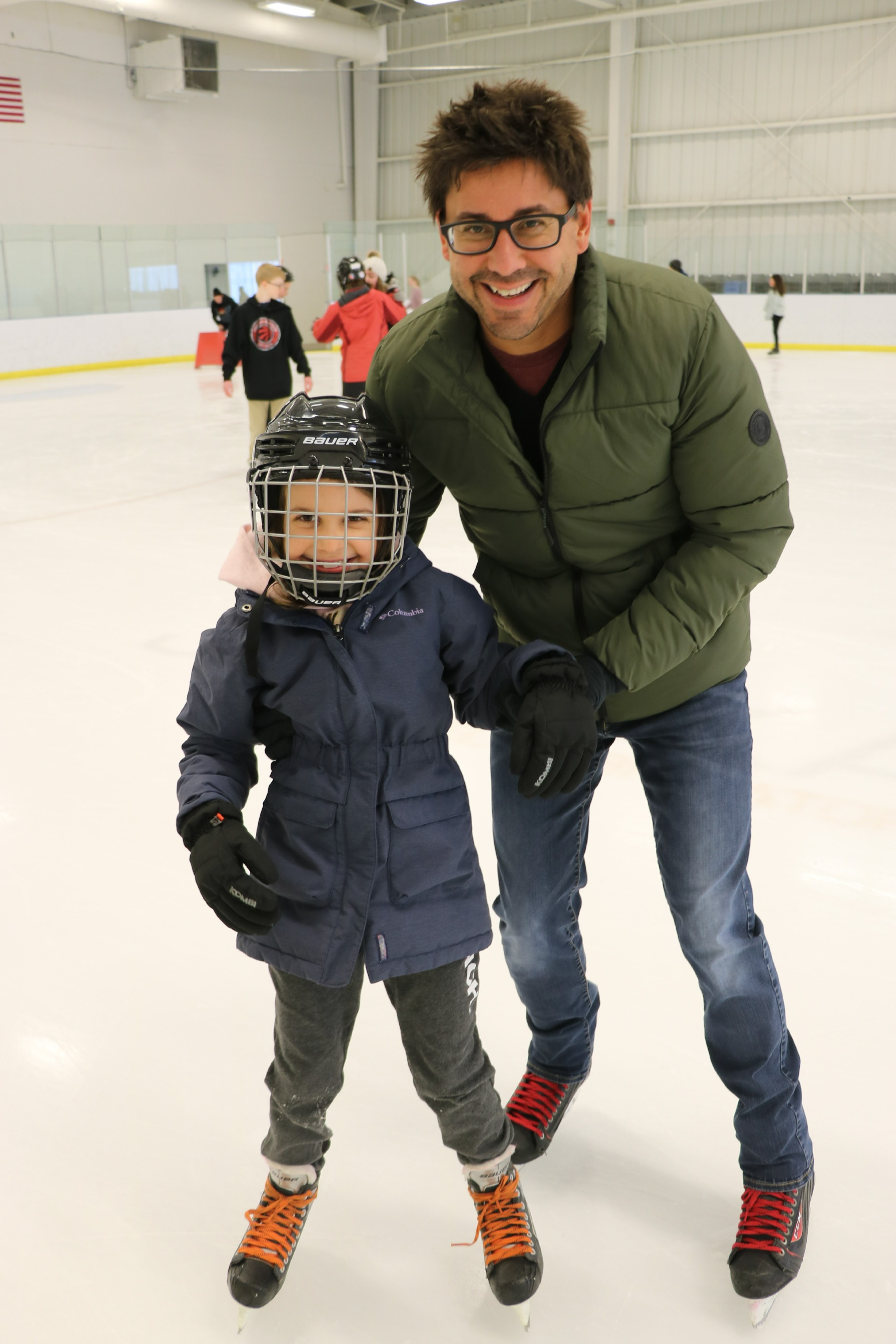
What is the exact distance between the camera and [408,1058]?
143cm

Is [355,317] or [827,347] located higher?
[355,317]

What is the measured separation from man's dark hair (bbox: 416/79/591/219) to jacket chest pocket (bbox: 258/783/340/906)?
0.76 meters

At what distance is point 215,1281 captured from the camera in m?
1.51

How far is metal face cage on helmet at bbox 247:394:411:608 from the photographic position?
1270mm

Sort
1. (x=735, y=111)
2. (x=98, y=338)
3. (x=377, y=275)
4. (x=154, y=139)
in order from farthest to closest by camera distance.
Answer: (x=154, y=139) → (x=735, y=111) → (x=98, y=338) → (x=377, y=275)

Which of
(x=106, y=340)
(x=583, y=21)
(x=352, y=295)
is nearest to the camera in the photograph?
(x=352, y=295)

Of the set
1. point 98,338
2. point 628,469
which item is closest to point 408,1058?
point 628,469

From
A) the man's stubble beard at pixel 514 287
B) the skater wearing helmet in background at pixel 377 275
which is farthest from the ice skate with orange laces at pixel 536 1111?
the skater wearing helmet in background at pixel 377 275

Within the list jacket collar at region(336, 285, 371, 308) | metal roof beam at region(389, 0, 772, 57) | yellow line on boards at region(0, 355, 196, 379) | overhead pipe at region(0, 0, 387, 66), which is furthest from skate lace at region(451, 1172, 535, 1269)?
metal roof beam at region(389, 0, 772, 57)

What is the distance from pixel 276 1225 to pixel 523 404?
44.7 inches

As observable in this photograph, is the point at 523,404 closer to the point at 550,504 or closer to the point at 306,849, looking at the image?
the point at 550,504

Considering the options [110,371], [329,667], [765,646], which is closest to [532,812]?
[329,667]

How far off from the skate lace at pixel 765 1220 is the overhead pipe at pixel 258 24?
56.4ft

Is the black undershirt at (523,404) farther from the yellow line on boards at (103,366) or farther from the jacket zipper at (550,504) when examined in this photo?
the yellow line on boards at (103,366)
